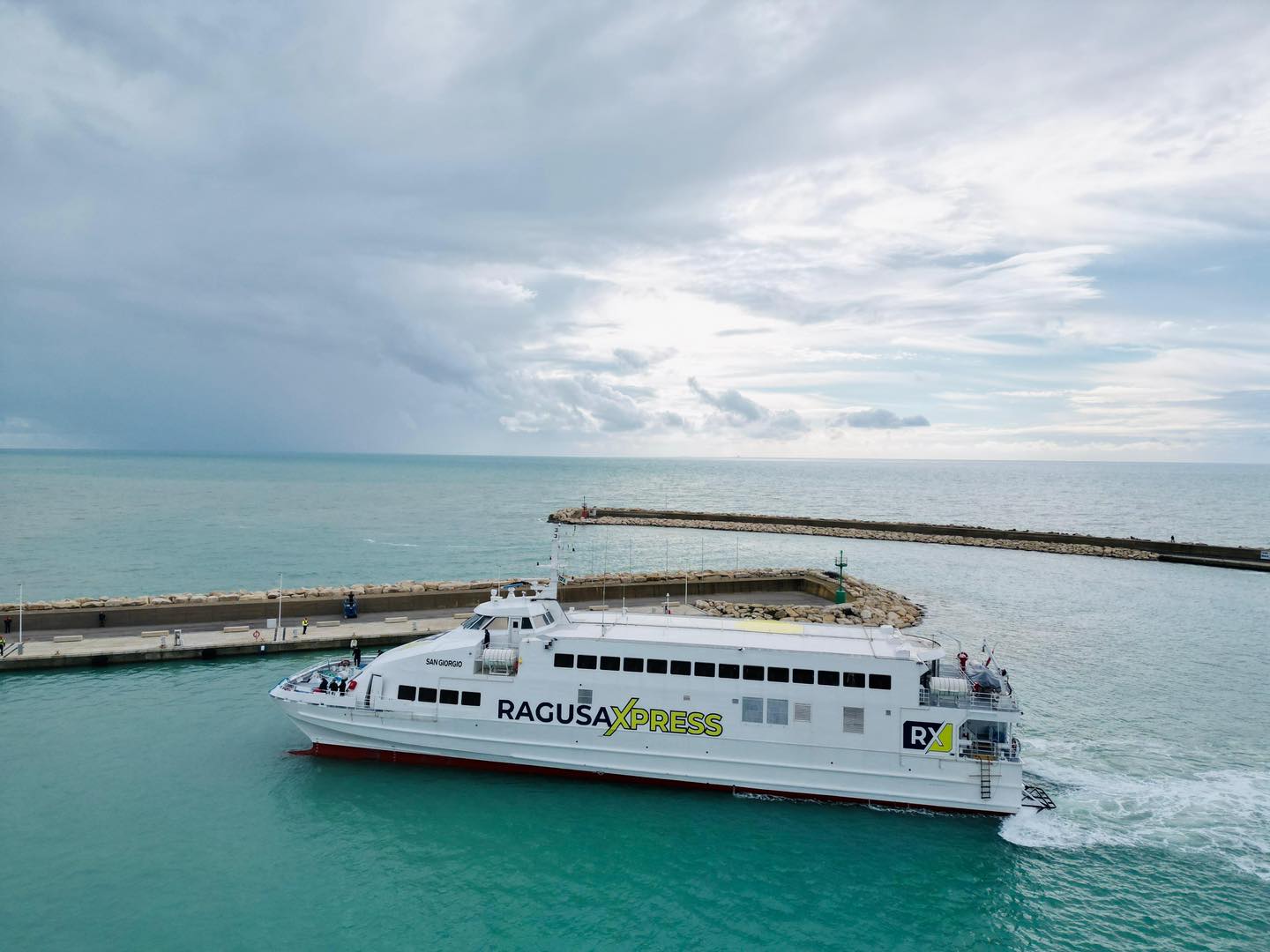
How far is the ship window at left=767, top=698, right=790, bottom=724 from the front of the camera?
21.1 m

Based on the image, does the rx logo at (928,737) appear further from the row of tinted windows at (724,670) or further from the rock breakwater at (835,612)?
the rock breakwater at (835,612)

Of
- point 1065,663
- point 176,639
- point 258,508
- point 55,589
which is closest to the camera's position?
point 176,639

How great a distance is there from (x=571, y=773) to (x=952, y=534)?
7335 centimetres

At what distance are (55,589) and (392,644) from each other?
32549 mm

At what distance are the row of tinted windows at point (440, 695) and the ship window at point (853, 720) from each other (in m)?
11.0

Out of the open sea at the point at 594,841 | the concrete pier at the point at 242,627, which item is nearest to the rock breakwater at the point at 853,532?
the open sea at the point at 594,841

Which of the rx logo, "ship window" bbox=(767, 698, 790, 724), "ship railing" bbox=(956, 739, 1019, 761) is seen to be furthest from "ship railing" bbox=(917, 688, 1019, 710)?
"ship window" bbox=(767, 698, 790, 724)

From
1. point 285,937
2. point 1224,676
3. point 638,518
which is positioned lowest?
point 285,937

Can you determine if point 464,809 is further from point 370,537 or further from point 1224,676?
point 370,537

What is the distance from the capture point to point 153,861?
57.1 ft

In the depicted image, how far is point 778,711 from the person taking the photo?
21141 millimetres

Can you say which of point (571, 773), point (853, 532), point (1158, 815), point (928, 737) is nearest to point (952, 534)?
point (853, 532)

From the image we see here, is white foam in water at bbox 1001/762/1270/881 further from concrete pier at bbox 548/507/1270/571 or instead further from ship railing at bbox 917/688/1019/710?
concrete pier at bbox 548/507/1270/571

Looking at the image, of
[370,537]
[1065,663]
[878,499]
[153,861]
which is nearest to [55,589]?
[370,537]
